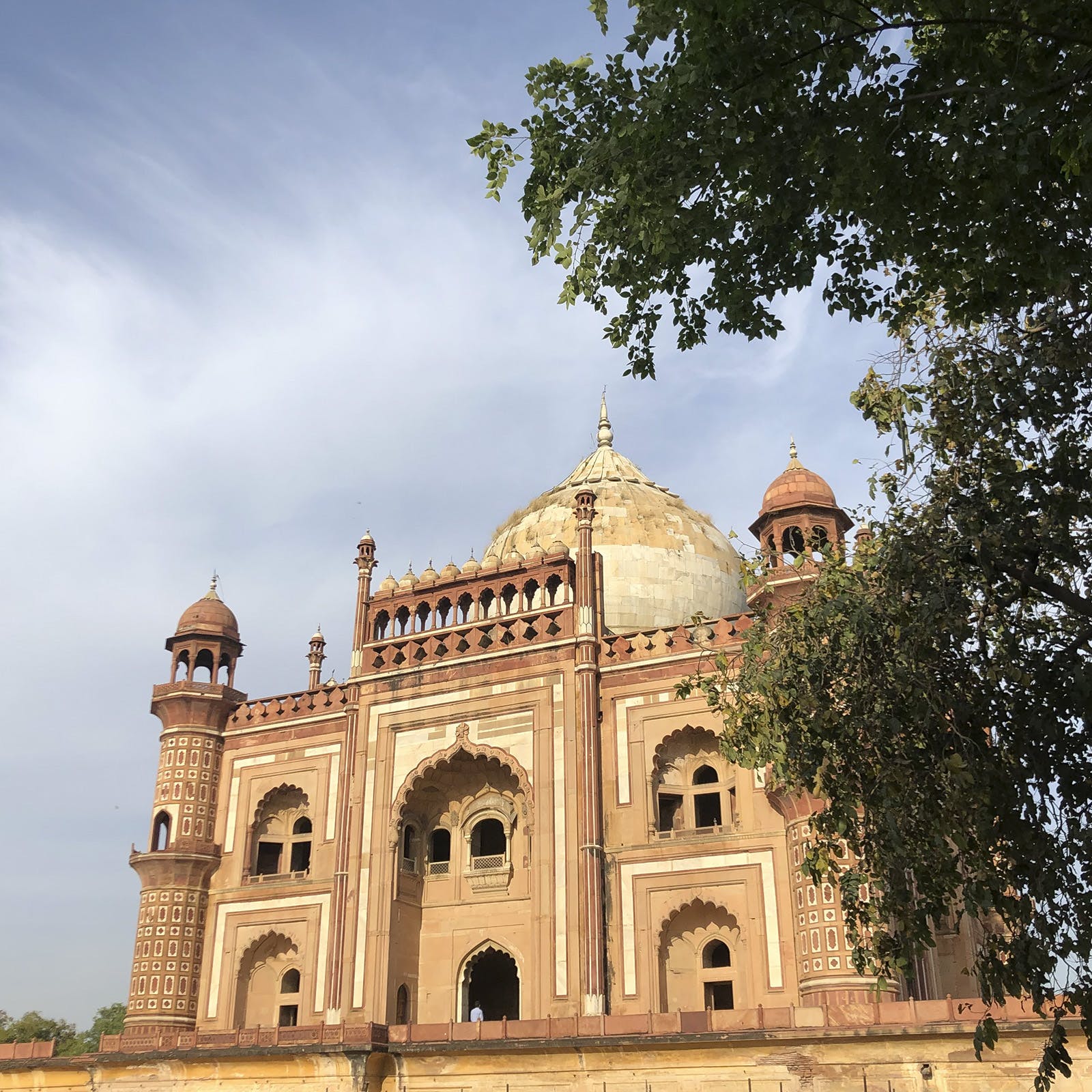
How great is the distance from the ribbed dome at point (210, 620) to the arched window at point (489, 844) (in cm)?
767

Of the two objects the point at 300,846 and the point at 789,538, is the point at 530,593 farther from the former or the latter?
the point at 300,846

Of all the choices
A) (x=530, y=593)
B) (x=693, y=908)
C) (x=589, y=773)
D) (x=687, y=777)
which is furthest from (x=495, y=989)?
(x=530, y=593)

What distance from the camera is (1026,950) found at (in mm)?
7480

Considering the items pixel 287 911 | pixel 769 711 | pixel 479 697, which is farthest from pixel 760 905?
pixel 769 711

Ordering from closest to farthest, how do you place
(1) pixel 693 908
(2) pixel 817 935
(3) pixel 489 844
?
(2) pixel 817 935 → (1) pixel 693 908 → (3) pixel 489 844

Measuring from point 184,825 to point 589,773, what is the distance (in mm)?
9293

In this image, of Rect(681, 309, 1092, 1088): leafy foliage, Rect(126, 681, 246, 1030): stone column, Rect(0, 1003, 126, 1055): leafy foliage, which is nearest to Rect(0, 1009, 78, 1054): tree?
Rect(0, 1003, 126, 1055): leafy foliage

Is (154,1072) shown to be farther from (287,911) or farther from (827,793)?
(827,793)

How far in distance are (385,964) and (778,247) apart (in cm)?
1719

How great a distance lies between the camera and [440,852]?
24859 millimetres

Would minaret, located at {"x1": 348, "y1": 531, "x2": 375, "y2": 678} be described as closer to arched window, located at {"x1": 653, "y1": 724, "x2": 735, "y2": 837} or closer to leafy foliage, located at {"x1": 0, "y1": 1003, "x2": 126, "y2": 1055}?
arched window, located at {"x1": 653, "y1": 724, "x2": 735, "y2": 837}

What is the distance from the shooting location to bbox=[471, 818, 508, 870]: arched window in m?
23.1

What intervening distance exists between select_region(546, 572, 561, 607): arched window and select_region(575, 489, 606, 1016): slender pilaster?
71cm

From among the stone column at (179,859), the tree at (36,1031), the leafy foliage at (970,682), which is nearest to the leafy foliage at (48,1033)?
the tree at (36,1031)
